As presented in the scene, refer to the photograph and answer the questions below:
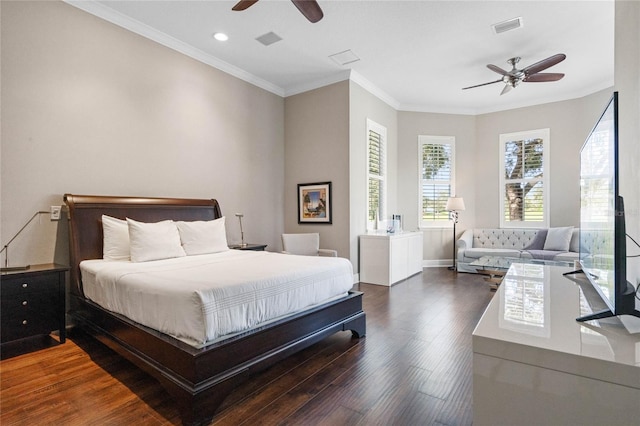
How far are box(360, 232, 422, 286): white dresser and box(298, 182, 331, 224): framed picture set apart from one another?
2.48 feet

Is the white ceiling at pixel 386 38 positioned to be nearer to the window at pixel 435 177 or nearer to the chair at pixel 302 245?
the window at pixel 435 177

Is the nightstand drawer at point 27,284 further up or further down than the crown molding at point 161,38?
further down

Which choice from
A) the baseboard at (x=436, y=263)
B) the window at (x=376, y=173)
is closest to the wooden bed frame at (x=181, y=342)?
the window at (x=376, y=173)

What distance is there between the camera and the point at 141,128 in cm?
381

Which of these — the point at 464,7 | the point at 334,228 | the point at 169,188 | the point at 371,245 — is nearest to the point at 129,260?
the point at 169,188

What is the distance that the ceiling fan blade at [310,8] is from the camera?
8.68 ft

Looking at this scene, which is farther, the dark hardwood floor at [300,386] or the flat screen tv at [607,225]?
the dark hardwood floor at [300,386]

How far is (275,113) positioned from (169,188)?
95.8 inches

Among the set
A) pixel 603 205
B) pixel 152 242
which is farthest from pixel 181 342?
pixel 603 205

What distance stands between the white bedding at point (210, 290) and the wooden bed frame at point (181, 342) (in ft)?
0.24

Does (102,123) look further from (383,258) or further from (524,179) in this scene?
(524,179)

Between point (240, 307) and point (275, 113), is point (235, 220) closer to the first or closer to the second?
point (275, 113)

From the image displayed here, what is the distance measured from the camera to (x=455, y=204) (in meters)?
6.44

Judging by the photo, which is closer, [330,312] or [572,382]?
[572,382]
